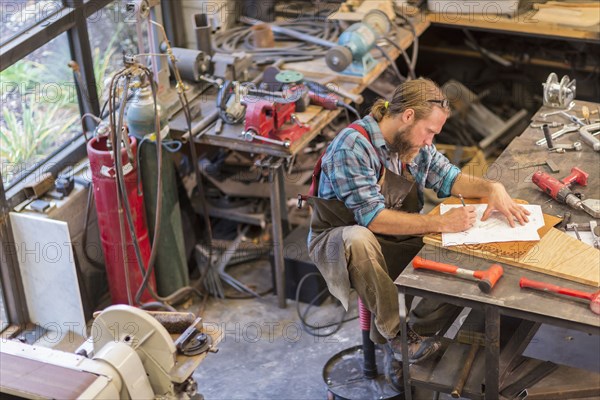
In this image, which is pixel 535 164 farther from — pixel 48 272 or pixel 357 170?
pixel 48 272

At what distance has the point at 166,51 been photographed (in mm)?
4527

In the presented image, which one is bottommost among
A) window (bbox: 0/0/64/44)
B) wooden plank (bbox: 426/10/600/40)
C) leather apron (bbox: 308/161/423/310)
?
leather apron (bbox: 308/161/423/310)

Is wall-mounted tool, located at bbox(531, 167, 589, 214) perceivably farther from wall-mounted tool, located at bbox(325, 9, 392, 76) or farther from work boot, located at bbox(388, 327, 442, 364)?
wall-mounted tool, located at bbox(325, 9, 392, 76)

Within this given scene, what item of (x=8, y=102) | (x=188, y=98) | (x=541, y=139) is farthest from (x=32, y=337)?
(x=541, y=139)

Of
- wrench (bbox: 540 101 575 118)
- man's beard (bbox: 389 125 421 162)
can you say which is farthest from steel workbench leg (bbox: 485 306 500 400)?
wrench (bbox: 540 101 575 118)

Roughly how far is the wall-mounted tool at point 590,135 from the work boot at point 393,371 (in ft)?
4.16

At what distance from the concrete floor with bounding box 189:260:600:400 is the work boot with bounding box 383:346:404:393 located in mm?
123

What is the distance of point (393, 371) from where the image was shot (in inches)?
150

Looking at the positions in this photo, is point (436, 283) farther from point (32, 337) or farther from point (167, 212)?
point (32, 337)

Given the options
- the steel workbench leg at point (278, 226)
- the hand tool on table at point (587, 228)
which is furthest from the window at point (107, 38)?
the hand tool on table at point (587, 228)

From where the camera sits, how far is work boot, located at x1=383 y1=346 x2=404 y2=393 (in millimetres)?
3783

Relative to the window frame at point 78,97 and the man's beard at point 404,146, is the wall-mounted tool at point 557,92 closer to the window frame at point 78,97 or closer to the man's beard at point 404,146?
the man's beard at point 404,146

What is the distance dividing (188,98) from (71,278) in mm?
1103

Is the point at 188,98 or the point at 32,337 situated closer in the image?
the point at 32,337
